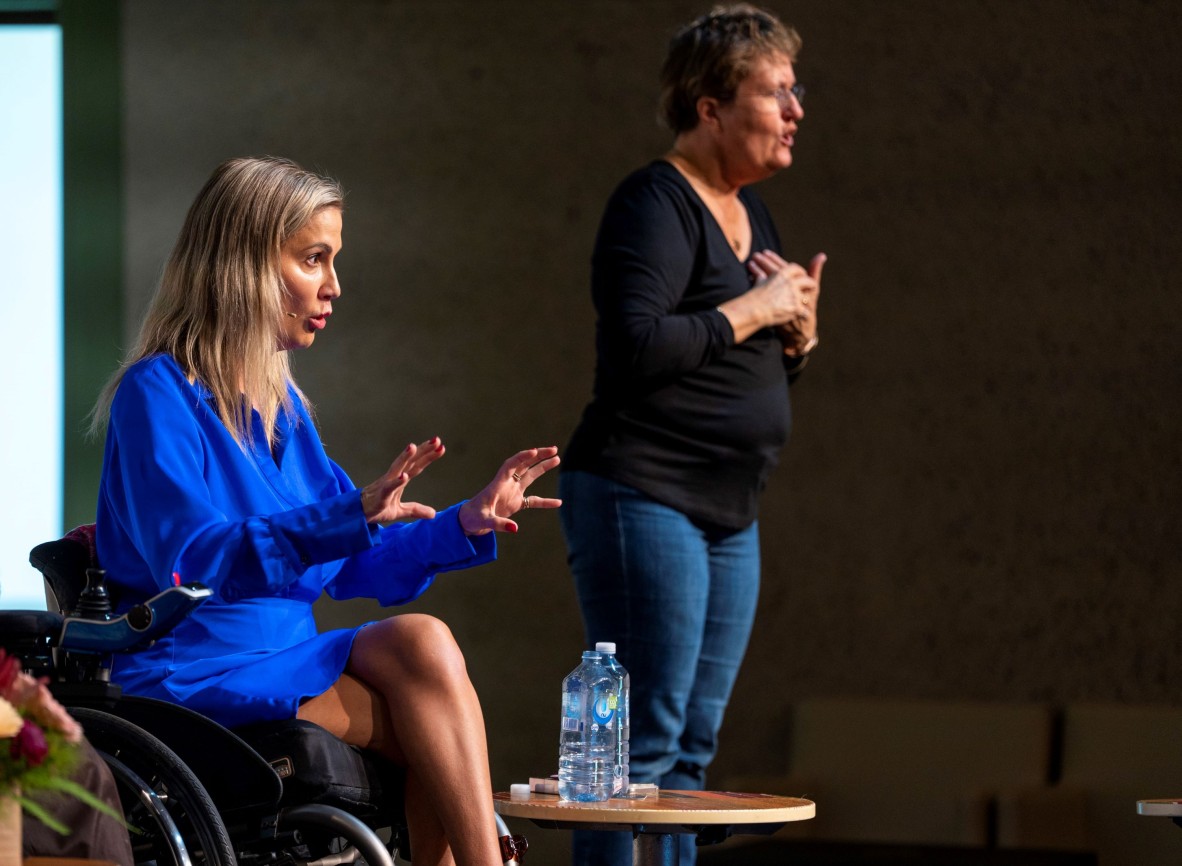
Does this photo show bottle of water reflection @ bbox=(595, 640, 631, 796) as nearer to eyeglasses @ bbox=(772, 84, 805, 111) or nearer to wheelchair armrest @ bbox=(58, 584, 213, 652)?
wheelchair armrest @ bbox=(58, 584, 213, 652)

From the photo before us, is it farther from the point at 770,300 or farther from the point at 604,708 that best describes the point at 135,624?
the point at 770,300

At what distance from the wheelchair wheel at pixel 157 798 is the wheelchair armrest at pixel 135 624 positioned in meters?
0.07

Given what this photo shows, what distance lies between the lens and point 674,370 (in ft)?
8.35

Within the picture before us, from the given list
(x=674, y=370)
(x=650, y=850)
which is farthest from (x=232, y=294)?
(x=650, y=850)

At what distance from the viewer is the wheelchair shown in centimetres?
161

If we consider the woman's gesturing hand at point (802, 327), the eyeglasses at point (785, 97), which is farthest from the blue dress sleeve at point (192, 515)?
the eyeglasses at point (785, 97)

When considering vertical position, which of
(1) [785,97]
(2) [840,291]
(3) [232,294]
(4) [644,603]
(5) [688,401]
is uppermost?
(1) [785,97]

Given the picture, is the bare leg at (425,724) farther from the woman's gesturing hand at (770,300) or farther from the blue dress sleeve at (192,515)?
the woman's gesturing hand at (770,300)

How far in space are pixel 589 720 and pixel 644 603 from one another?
0.24 meters

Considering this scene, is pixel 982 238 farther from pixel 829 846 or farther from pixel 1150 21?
pixel 829 846

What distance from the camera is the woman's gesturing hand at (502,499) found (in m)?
1.98

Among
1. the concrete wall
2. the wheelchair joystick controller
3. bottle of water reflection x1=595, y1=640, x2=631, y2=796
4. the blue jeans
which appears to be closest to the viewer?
the wheelchair joystick controller

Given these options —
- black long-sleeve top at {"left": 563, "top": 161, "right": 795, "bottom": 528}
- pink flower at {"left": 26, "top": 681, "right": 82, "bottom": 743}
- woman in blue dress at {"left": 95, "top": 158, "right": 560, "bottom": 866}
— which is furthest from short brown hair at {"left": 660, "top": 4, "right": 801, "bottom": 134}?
pink flower at {"left": 26, "top": 681, "right": 82, "bottom": 743}

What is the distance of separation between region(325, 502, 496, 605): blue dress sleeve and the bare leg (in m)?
0.19
